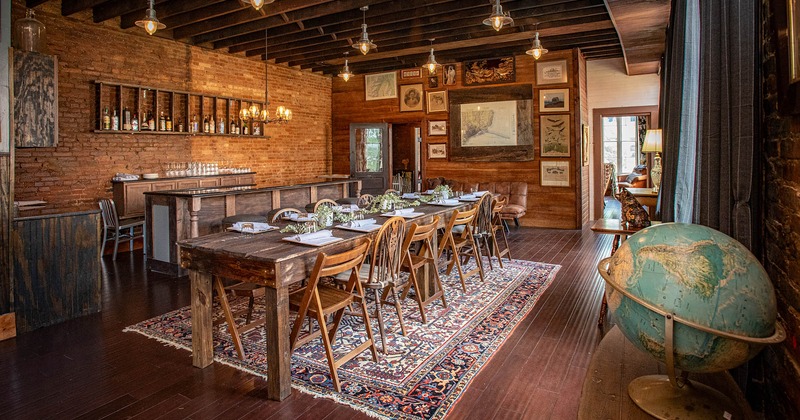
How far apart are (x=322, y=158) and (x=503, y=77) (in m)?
4.70

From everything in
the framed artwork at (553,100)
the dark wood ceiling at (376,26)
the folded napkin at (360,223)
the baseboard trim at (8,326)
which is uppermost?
the dark wood ceiling at (376,26)

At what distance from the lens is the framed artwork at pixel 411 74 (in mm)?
10562

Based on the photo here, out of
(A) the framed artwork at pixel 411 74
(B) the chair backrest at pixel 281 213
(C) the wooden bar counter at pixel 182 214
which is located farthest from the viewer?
(A) the framed artwork at pixel 411 74

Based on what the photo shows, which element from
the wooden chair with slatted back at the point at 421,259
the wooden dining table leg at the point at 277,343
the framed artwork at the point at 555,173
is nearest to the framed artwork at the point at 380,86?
the framed artwork at the point at 555,173

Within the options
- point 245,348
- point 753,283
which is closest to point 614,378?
point 753,283

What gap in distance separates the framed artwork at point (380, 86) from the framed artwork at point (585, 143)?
4.14 m

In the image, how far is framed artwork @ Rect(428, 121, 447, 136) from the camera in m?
10.5

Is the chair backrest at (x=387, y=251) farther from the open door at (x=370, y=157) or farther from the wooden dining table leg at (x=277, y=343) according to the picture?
the open door at (x=370, y=157)

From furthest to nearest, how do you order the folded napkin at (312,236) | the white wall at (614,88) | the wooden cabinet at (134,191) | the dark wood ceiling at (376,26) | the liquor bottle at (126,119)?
the white wall at (614,88)
the liquor bottle at (126,119)
the wooden cabinet at (134,191)
the dark wood ceiling at (376,26)
the folded napkin at (312,236)

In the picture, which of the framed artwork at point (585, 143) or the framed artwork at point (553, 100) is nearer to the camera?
the framed artwork at point (553, 100)

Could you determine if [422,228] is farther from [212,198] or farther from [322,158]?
[322,158]

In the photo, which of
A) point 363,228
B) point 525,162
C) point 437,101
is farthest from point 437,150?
point 363,228

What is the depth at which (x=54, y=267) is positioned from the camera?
13.4ft

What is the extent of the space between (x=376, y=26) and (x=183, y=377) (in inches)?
249
